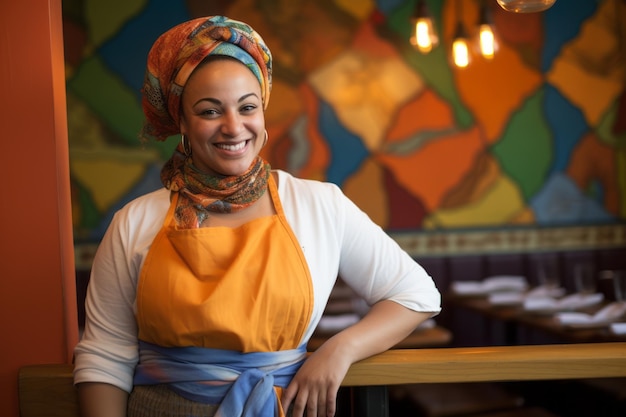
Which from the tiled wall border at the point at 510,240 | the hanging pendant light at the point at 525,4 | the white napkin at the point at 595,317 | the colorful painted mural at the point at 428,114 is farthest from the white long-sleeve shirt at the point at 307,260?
the tiled wall border at the point at 510,240

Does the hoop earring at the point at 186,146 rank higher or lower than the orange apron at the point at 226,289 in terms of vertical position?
higher

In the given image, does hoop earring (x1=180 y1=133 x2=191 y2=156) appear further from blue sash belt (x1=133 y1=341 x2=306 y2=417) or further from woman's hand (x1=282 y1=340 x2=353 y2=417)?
woman's hand (x1=282 y1=340 x2=353 y2=417)

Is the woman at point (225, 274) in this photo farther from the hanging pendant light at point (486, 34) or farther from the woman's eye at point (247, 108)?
the hanging pendant light at point (486, 34)

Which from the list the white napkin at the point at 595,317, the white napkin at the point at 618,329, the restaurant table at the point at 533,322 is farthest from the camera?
the white napkin at the point at 595,317

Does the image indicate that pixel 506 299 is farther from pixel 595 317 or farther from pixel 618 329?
pixel 618 329

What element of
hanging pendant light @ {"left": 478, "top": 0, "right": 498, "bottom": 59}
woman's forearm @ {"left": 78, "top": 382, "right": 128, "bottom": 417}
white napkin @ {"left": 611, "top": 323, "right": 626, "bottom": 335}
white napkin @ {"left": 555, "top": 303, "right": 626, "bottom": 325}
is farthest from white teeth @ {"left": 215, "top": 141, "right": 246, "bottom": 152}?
hanging pendant light @ {"left": 478, "top": 0, "right": 498, "bottom": 59}

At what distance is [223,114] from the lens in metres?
1.58

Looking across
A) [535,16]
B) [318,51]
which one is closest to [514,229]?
[535,16]

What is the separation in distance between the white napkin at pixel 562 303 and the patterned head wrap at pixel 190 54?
2.86 metres

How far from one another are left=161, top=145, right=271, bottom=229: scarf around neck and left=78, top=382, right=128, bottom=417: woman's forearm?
39 cm

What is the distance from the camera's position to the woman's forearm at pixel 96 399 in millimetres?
1522

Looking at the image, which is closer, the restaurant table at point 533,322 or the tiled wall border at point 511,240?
the restaurant table at point 533,322

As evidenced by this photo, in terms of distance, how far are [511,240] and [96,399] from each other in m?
4.37

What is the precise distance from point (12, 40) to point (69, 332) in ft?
2.48
